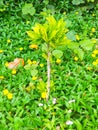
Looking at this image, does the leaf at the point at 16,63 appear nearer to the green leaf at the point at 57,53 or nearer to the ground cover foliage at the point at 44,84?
the ground cover foliage at the point at 44,84

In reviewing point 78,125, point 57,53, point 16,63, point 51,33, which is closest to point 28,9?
point 16,63

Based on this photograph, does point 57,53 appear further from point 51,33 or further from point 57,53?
point 51,33

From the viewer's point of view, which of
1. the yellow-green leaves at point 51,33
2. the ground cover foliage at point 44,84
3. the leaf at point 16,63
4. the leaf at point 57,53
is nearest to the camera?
the yellow-green leaves at point 51,33

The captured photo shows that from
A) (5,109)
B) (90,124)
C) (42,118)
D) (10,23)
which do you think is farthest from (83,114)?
(10,23)

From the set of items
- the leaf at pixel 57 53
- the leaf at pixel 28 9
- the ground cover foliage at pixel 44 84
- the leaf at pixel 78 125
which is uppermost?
the leaf at pixel 28 9

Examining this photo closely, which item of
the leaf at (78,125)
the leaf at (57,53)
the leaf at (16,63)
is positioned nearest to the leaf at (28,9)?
the leaf at (16,63)

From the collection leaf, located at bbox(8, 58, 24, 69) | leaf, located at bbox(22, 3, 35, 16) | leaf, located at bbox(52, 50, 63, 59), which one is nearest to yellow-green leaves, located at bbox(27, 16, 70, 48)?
leaf, located at bbox(52, 50, 63, 59)

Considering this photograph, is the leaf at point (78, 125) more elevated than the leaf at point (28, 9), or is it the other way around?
the leaf at point (28, 9)

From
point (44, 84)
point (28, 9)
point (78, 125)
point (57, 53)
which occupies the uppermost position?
point (28, 9)

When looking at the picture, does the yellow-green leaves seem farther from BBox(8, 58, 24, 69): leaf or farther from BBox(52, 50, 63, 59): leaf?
BBox(8, 58, 24, 69): leaf

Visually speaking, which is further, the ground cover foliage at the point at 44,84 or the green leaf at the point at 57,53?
the green leaf at the point at 57,53
